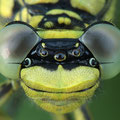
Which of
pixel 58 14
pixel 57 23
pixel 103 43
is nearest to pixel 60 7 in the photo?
pixel 58 14

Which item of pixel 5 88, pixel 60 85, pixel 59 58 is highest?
pixel 59 58

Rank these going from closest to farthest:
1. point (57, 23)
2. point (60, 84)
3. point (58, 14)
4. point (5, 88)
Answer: point (60, 84) < point (57, 23) < point (58, 14) < point (5, 88)

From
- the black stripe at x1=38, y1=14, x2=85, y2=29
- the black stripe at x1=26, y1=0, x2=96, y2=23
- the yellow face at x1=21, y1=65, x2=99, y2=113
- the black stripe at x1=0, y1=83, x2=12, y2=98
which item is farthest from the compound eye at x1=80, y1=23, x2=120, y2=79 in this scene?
the black stripe at x1=0, y1=83, x2=12, y2=98

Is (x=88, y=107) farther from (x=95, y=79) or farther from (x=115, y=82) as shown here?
(x=95, y=79)

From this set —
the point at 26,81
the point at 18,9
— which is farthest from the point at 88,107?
the point at 26,81

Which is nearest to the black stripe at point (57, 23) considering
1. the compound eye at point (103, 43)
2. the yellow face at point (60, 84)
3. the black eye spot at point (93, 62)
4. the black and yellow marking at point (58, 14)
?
the black and yellow marking at point (58, 14)

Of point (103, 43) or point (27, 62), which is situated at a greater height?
point (103, 43)

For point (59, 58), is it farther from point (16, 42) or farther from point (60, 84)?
point (16, 42)

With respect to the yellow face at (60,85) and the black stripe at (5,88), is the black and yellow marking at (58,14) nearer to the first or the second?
the yellow face at (60,85)
